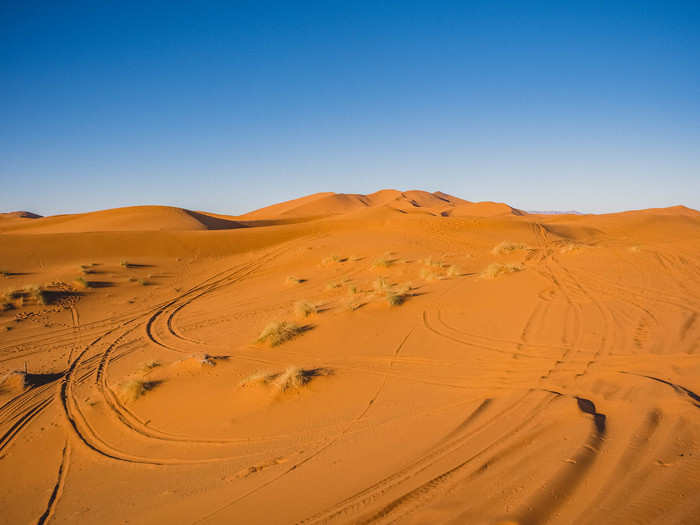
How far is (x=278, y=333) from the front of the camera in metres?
7.75

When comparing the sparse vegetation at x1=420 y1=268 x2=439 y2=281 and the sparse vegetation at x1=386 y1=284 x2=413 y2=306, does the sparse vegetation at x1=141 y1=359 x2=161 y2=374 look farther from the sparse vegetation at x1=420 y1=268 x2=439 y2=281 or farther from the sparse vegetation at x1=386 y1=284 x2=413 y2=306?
the sparse vegetation at x1=420 y1=268 x2=439 y2=281

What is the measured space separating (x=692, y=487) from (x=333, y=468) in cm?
268

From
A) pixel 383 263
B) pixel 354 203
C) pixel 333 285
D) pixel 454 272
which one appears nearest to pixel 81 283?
pixel 333 285

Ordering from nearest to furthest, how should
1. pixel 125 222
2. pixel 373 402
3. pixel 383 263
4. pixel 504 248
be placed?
pixel 373 402 < pixel 383 263 < pixel 504 248 < pixel 125 222

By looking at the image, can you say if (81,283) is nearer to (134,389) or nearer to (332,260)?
(332,260)

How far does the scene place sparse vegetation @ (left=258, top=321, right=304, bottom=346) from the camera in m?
7.63

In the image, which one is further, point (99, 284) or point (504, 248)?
point (504, 248)

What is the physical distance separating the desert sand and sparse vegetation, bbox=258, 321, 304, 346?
4 centimetres

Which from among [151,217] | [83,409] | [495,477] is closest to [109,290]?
[83,409]

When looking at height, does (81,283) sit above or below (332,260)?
below

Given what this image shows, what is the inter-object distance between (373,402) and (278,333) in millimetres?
3325

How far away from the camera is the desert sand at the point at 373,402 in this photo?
2977mm

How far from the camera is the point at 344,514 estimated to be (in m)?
2.87

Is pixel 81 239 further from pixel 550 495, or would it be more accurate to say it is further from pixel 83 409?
pixel 550 495
